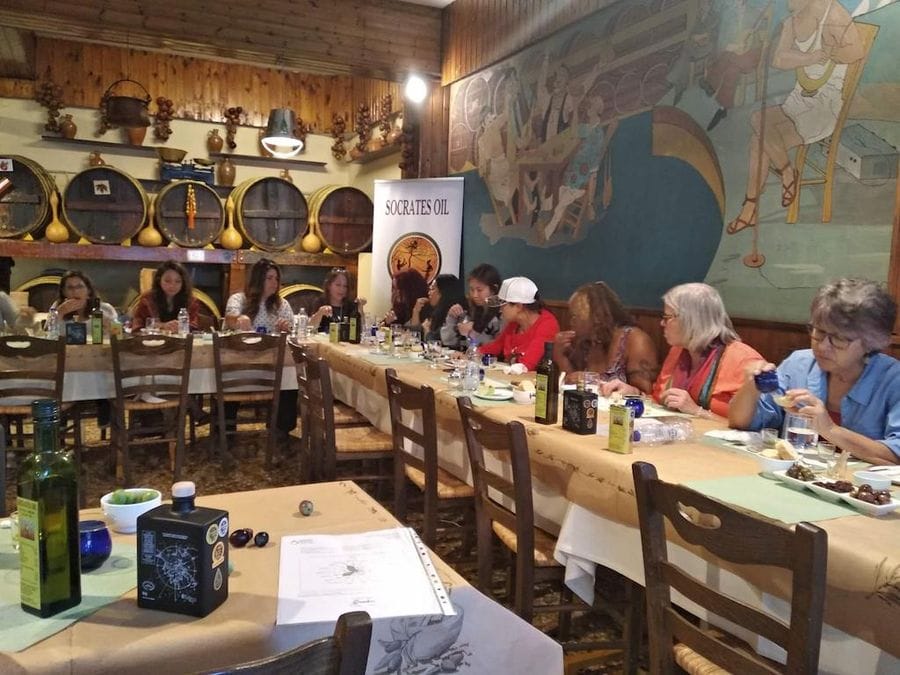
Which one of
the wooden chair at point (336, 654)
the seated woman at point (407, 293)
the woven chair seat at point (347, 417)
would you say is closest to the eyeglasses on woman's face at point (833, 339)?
the wooden chair at point (336, 654)

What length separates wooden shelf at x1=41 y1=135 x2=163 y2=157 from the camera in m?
7.50

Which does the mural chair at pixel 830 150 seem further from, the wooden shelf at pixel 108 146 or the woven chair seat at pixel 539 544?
the wooden shelf at pixel 108 146

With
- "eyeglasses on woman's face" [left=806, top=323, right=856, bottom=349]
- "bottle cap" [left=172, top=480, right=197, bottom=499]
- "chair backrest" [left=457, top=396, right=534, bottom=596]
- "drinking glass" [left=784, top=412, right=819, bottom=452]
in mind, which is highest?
"eyeglasses on woman's face" [left=806, top=323, right=856, bottom=349]

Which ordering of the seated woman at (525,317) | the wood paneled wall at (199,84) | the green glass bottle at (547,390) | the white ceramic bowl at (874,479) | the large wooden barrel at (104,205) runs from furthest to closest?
the wood paneled wall at (199,84)
the large wooden barrel at (104,205)
the seated woman at (525,317)
the green glass bottle at (547,390)
the white ceramic bowl at (874,479)

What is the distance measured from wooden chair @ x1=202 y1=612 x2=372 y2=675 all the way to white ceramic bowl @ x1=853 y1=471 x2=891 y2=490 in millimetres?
1482

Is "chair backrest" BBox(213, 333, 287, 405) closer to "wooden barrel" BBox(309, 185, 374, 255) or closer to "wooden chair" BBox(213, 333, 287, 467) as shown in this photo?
"wooden chair" BBox(213, 333, 287, 467)

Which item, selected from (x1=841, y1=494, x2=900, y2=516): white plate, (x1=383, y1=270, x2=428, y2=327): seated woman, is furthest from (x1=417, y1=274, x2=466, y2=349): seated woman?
(x1=841, y1=494, x2=900, y2=516): white plate

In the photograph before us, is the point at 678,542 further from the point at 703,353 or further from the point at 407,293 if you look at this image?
the point at 407,293

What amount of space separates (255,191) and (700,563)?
726cm

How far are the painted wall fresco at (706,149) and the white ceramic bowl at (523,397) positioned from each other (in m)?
1.38

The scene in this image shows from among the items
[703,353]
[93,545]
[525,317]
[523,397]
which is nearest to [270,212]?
[525,317]

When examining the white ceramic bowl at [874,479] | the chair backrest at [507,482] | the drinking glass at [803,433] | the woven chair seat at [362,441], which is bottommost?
the woven chair seat at [362,441]

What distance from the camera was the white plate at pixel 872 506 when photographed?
5.28 feet

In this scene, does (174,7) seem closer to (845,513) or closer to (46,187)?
(46,187)
